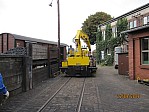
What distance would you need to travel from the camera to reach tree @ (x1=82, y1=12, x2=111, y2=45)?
59.5m

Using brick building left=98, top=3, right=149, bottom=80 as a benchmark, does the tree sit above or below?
above

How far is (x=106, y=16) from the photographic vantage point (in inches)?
2418

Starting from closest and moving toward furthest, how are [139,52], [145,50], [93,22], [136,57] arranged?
[145,50] → [139,52] → [136,57] → [93,22]

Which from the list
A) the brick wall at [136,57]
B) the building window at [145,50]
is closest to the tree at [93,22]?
the brick wall at [136,57]

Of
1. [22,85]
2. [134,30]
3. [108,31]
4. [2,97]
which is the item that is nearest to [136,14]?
[108,31]

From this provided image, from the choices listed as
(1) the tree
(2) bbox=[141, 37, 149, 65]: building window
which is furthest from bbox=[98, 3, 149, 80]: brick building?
(1) the tree

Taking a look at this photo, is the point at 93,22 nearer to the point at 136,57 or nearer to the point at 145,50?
the point at 136,57

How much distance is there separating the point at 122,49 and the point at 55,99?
2853 cm

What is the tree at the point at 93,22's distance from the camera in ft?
195

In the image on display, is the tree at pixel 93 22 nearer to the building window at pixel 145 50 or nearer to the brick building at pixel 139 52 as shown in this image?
the brick building at pixel 139 52

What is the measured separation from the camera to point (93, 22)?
60469 mm

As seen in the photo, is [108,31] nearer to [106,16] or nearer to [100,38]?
[100,38]

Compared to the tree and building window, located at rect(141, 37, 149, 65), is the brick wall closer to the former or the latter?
building window, located at rect(141, 37, 149, 65)

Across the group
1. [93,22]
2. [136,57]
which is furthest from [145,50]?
[93,22]
